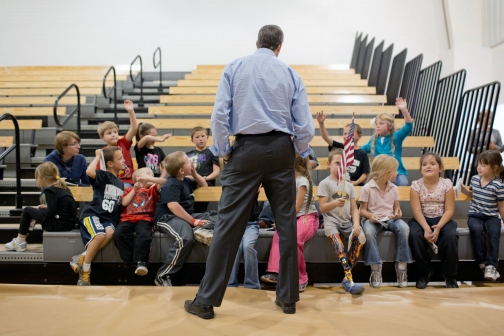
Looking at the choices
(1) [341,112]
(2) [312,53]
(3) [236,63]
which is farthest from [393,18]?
(3) [236,63]

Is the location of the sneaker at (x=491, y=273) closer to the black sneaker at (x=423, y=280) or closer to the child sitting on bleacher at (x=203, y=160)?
the black sneaker at (x=423, y=280)

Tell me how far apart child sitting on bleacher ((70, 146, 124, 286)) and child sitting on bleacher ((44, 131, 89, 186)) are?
50cm

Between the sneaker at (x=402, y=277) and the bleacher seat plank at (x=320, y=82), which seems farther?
the bleacher seat plank at (x=320, y=82)

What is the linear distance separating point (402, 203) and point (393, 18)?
6193 millimetres

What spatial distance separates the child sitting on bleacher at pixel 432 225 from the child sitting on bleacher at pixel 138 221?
5.61ft

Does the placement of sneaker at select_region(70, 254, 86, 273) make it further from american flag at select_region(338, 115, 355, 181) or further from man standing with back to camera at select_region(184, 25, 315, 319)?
american flag at select_region(338, 115, 355, 181)

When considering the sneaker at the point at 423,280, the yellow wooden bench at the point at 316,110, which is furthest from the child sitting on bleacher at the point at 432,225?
the yellow wooden bench at the point at 316,110

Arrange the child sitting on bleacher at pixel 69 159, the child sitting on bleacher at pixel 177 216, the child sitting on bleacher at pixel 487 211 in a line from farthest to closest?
the child sitting on bleacher at pixel 69 159, the child sitting on bleacher at pixel 487 211, the child sitting on bleacher at pixel 177 216

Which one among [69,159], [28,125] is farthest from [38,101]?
[69,159]

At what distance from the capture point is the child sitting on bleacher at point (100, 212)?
313 cm

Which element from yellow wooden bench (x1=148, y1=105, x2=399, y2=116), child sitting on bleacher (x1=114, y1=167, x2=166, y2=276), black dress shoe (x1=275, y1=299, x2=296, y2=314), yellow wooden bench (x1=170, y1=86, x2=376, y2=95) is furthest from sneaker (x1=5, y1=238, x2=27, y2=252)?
yellow wooden bench (x1=170, y1=86, x2=376, y2=95)

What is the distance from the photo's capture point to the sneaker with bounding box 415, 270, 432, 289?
3154mm

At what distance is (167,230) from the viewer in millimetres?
3178

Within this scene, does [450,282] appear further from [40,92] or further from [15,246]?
[40,92]
